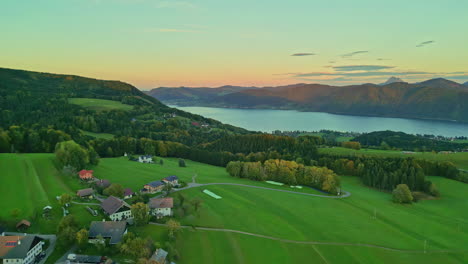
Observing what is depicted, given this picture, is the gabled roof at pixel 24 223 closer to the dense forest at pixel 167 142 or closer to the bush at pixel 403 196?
the dense forest at pixel 167 142

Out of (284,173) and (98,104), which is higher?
(98,104)

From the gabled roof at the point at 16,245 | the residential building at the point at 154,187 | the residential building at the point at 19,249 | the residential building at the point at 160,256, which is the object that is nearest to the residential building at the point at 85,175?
the residential building at the point at 154,187

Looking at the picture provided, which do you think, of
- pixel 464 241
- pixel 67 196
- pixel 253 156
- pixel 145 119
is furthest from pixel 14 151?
pixel 464 241

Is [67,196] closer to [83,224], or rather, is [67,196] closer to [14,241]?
[83,224]

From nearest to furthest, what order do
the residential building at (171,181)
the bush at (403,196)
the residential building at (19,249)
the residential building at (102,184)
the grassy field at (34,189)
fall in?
the residential building at (19,249) < the grassy field at (34,189) < the residential building at (102,184) < the residential building at (171,181) < the bush at (403,196)

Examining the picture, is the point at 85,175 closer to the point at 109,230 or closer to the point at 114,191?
the point at 114,191

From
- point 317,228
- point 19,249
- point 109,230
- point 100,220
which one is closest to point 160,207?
→ point 100,220

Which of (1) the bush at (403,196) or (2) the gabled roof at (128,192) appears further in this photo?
(1) the bush at (403,196)
